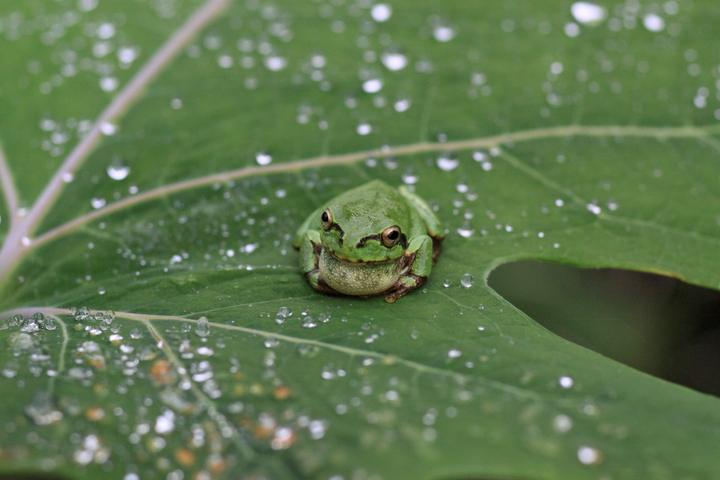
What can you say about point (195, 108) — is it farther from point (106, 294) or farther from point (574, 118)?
point (574, 118)

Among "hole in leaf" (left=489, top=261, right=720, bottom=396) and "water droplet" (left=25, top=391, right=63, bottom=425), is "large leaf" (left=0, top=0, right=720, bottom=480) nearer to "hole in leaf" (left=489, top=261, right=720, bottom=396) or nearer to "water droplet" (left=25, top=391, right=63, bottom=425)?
"water droplet" (left=25, top=391, right=63, bottom=425)

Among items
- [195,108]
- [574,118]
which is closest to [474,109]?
[574,118]

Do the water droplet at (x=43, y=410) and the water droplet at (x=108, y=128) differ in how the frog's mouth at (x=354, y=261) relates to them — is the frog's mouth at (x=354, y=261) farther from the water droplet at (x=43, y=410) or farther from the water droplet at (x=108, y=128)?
the water droplet at (x=108, y=128)

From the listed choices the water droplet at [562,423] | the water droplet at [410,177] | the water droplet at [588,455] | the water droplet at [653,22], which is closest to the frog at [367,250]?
the water droplet at [410,177]

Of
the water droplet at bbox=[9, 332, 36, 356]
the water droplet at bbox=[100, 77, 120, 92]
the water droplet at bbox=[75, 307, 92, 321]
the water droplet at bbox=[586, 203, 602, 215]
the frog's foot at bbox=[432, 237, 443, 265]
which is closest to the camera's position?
the water droplet at bbox=[9, 332, 36, 356]

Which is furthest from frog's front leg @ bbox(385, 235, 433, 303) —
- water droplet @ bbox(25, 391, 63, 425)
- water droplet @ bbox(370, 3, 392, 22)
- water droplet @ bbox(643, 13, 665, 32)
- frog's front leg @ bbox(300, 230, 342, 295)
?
water droplet @ bbox(643, 13, 665, 32)

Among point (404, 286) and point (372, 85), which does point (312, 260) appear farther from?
point (372, 85)

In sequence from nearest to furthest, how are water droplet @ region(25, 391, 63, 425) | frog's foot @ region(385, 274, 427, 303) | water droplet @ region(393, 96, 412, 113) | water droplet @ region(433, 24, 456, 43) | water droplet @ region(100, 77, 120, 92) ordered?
water droplet @ region(25, 391, 63, 425)
frog's foot @ region(385, 274, 427, 303)
water droplet @ region(393, 96, 412, 113)
water droplet @ region(100, 77, 120, 92)
water droplet @ region(433, 24, 456, 43)

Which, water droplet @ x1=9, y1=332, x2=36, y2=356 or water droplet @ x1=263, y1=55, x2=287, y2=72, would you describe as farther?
water droplet @ x1=263, y1=55, x2=287, y2=72
